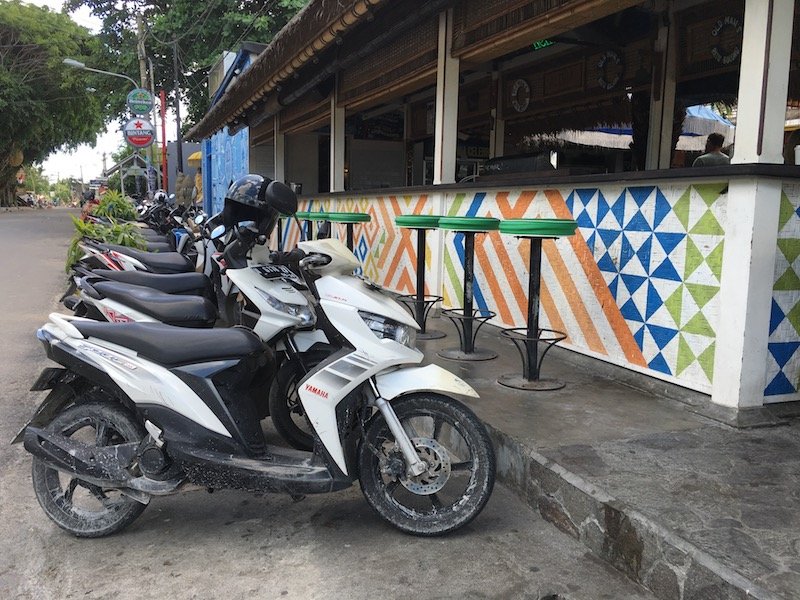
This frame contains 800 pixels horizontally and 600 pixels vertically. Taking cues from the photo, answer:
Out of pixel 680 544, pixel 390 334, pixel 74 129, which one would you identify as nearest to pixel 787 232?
pixel 680 544

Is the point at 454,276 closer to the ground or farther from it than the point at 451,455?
farther from it

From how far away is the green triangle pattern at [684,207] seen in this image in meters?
3.93

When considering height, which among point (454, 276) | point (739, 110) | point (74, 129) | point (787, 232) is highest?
point (74, 129)

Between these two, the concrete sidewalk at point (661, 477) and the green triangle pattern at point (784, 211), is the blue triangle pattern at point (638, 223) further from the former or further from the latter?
the concrete sidewalk at point (661, 477)

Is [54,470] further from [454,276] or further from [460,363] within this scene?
[454,276]

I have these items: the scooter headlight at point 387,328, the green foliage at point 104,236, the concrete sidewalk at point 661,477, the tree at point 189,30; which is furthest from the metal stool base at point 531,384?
the tree at point 189,30

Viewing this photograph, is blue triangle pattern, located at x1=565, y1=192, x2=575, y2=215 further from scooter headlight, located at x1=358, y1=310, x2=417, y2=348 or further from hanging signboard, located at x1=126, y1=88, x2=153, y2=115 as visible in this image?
hanging signboard, located at x1=126, y1=88, x2=153, y2=115

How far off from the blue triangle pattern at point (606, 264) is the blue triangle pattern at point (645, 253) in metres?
0.25

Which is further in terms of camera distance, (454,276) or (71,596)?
(454,276)

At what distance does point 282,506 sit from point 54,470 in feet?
3.36

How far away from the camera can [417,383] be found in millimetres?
2803

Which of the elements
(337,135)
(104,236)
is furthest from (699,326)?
(337,135)

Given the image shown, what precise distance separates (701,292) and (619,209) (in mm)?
873

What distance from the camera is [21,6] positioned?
34.9 m
